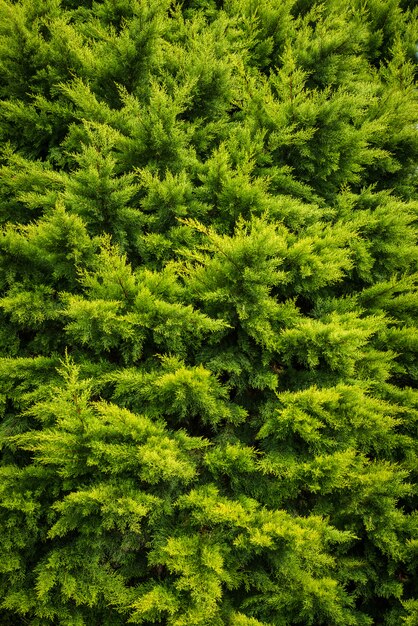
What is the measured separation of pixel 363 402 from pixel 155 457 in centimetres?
147

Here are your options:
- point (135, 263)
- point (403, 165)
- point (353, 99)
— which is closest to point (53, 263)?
point (135, 263)

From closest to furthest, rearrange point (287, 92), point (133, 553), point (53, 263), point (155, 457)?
point (155, 457), point (133, 553), point (53, 263), point (287, 92)

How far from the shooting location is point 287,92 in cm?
317

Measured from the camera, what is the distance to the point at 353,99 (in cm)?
323

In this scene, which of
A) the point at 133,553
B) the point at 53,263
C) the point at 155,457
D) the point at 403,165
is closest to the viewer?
the point at 155,457

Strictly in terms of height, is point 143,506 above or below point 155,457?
below

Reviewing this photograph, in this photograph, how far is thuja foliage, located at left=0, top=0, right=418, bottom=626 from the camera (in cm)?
225

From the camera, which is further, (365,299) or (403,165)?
(403,165)

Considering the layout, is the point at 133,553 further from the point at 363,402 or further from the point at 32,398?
the point at 363,402

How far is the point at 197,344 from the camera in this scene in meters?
2.72

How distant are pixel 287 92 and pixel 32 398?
3306mm

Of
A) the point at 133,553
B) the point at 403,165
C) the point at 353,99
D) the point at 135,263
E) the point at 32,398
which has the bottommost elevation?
the point at 133,553

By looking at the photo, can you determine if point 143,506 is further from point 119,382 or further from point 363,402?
point 363,402

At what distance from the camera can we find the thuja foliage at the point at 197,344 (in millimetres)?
2254
